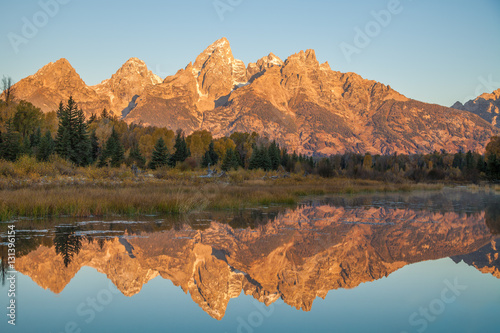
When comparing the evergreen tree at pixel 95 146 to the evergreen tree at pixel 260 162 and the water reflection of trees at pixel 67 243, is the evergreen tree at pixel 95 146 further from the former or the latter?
the water reflection of trees at pixel 67 243

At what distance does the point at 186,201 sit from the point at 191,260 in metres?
10.8

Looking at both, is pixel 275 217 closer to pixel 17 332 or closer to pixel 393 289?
pixel 393 289

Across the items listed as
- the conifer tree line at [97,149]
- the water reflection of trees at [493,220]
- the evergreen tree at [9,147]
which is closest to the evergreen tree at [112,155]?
the conifer tree line at [97,149]

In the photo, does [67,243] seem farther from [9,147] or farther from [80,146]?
[80,146]

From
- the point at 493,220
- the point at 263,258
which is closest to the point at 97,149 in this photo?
the point at 493,220

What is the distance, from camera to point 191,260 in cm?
1188

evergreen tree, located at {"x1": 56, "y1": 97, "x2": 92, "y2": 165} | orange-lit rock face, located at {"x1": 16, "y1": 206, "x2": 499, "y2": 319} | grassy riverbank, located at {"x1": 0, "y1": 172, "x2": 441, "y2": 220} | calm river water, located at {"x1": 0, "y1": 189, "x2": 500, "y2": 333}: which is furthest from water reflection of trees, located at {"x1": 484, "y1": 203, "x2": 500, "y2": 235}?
evergreen tree, located at {"x1": 56, "y1": 97, "x2": 92, "y2": 165}

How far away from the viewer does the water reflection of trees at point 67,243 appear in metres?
11.8

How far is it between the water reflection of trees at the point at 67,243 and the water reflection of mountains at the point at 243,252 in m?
0.03

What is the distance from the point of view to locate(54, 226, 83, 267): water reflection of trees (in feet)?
38.5

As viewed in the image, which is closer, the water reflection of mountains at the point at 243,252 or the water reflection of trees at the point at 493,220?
the water reflection of mountains at the point at 243,252

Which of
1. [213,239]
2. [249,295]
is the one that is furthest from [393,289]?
[213,239]

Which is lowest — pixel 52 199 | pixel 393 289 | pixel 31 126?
pixel 393 289

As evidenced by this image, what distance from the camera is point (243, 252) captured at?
1322 cm
